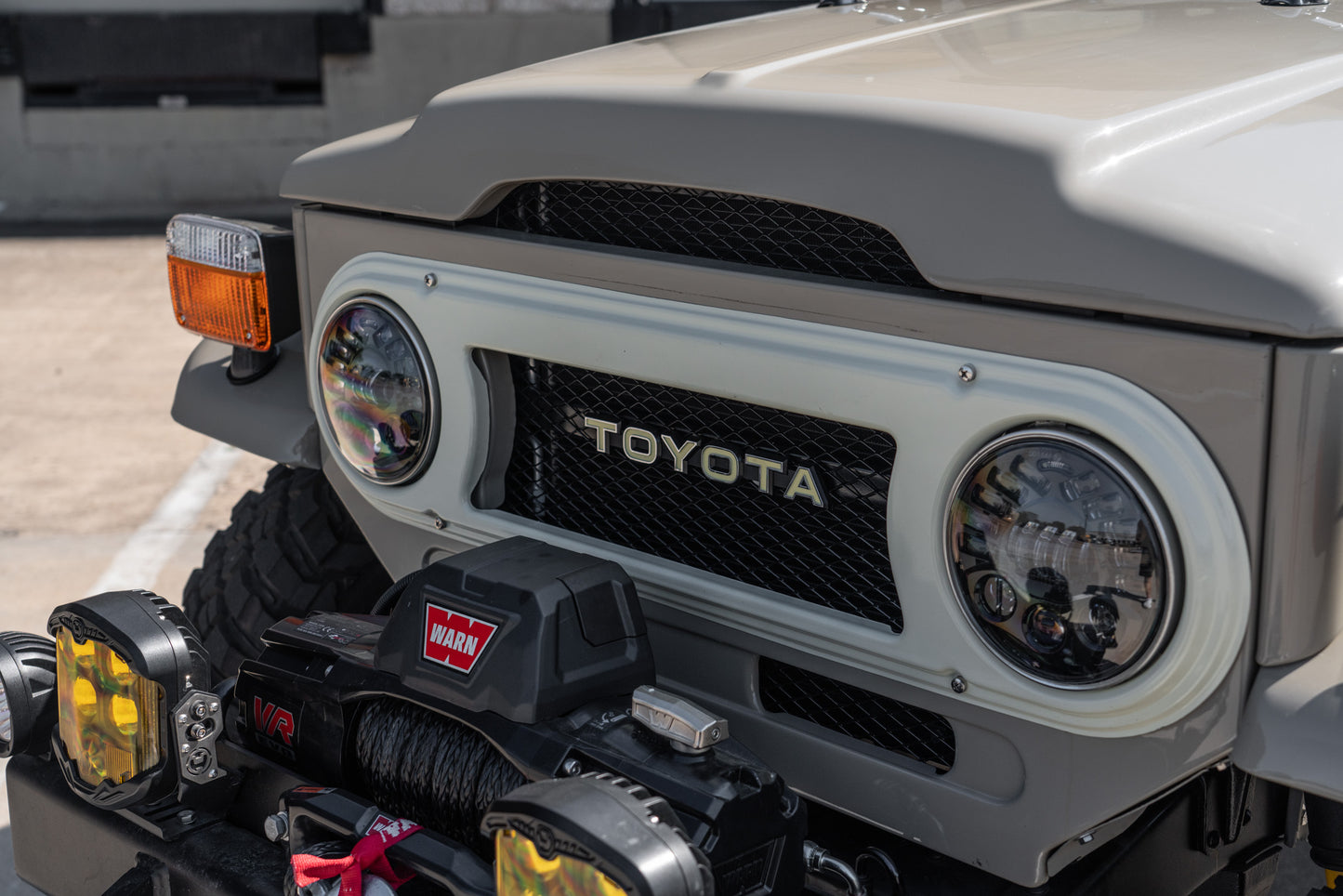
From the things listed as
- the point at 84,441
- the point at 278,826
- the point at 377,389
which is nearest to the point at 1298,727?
the point at 278,826

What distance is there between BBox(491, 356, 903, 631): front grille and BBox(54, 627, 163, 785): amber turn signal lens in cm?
54

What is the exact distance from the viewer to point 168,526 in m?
4.40

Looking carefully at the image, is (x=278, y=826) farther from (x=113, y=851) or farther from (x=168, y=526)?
(x=168, y=526)

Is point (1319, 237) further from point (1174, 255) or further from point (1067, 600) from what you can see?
point (1067, 600)

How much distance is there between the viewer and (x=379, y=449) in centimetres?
194

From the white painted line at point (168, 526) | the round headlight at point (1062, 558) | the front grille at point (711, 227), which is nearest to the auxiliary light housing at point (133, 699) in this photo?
the front grille at point (711, 227)

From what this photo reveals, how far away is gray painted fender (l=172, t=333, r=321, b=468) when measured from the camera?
215 cm

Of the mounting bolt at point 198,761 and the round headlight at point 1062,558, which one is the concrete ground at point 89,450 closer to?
the mounting bolt at point 198,761

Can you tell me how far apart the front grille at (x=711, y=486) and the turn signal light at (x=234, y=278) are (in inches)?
20.3

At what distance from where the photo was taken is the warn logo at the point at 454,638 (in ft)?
4.99

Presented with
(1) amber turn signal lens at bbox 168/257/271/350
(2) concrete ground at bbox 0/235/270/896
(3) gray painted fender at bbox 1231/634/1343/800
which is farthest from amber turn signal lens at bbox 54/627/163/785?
(3) gray painted fender at bbox 1231/634/1343/800

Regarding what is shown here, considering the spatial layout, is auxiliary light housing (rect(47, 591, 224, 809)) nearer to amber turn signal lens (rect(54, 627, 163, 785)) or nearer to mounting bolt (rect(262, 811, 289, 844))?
amber turn signal lens (rect(54, 627, 163, 785))

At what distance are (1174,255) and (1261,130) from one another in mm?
287

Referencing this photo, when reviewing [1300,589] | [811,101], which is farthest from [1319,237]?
[811,101]
